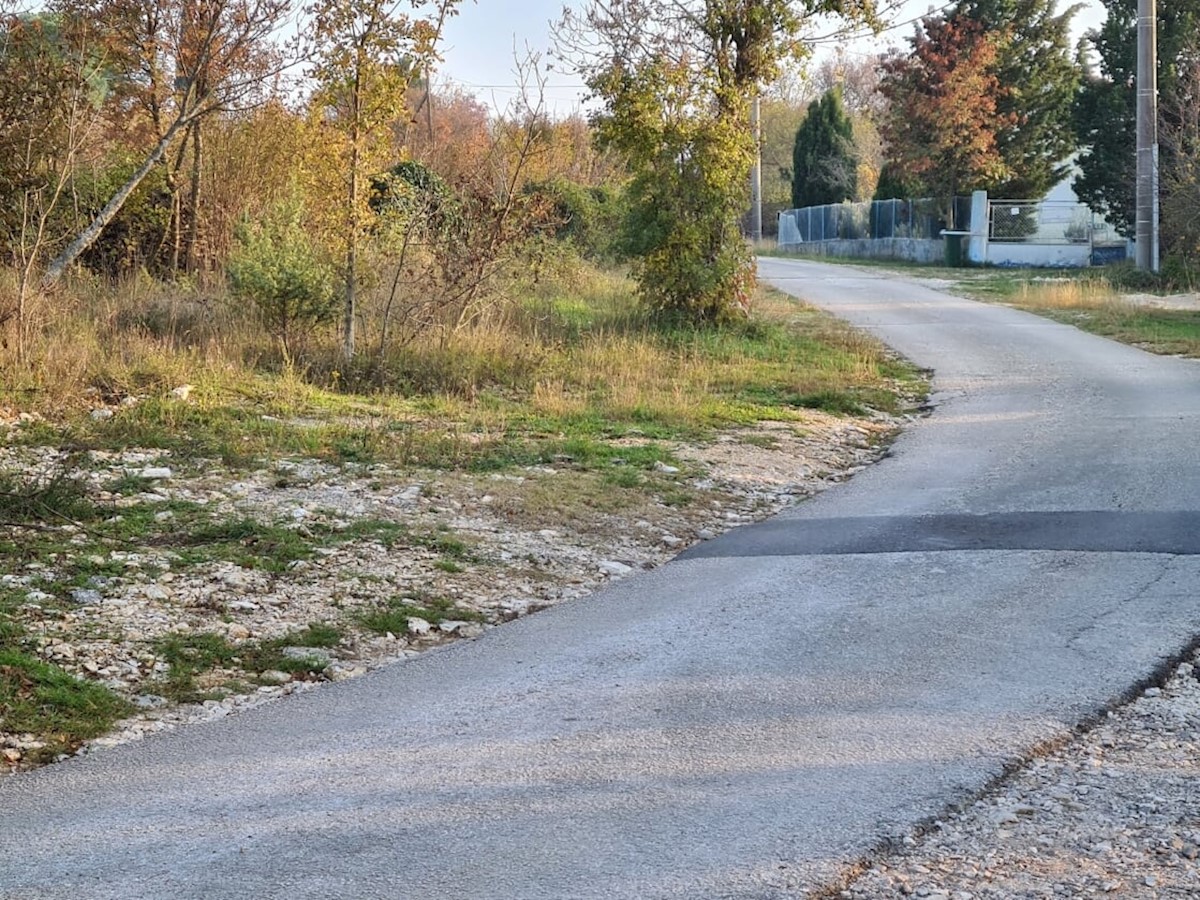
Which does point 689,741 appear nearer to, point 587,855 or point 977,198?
point 587,855

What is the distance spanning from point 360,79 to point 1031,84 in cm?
3356

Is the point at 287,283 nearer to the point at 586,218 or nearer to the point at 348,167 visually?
the point at 348,167

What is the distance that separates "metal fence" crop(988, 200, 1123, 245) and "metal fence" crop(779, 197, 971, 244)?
123 centimetres

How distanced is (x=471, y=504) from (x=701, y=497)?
179cm

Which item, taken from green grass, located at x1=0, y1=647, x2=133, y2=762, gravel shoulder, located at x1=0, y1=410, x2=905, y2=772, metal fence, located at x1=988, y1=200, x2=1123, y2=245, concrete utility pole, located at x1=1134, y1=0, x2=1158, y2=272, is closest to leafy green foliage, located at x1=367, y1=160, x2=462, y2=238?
gravel shoulder, located at x1=0, y1=410, x2=905, y2=772

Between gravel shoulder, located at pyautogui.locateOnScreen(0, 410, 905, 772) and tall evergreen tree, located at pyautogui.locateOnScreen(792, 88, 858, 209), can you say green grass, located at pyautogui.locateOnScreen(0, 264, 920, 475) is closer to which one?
gravel shoulder, located at pyautogui.locateOnScreen(0, 410, 905, 772)

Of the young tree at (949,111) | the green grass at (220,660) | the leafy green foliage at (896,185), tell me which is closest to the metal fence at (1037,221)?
the young tree at (949,111)

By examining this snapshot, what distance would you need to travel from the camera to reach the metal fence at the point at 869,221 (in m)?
42.4

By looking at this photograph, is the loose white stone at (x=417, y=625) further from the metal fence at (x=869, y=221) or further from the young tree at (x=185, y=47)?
the metal fence at (x=869, y=221)

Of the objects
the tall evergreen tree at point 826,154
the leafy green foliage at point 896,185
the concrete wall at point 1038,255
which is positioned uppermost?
the tall evergreen tree at point 826,154

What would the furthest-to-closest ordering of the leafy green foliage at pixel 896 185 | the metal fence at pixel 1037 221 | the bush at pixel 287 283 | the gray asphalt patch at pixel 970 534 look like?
the leafy green foliage at pixel 896 185
the metal fence at pixel 1037 221
the bush at pixel 287 283
the gray asphalt patch at pixel 970 534

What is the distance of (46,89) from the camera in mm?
13195

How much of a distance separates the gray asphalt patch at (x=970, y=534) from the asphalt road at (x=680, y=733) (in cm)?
3

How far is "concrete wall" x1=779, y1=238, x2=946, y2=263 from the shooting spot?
4200 centimetres
